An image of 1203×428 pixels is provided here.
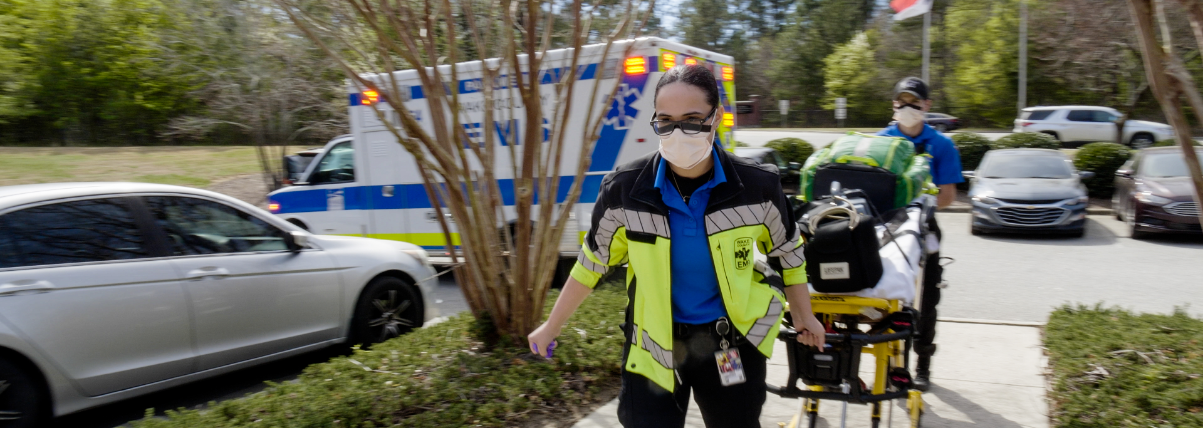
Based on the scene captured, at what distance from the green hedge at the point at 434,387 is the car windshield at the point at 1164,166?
35.6 ft

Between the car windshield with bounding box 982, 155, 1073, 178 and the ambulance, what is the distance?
666 centimetres

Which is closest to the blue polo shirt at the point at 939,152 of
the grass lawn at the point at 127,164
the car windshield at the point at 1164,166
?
the car windshield at the point at 1164,166

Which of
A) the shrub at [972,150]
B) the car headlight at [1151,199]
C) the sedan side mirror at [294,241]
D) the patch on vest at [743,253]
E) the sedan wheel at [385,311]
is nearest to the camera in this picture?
the patch on vest at [743,253]

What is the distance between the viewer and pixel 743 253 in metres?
2.40

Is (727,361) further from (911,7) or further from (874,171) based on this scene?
(911,7)

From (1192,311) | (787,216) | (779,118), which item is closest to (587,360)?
(787,216)

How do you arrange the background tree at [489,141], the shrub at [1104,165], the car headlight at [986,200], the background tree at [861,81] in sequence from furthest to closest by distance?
the background tree at [861,81], the shrub at [1104,165], the car headlight at [986,200], the background tree at [489,141]

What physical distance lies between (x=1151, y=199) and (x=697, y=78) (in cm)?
1209

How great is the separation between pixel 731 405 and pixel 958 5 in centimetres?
4903

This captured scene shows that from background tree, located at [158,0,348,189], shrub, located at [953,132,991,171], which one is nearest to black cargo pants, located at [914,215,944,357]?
background tree, located at [158,0,348,189]

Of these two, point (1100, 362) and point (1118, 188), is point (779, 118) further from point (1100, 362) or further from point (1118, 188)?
point (1100, 362)

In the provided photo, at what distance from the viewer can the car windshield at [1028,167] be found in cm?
1337

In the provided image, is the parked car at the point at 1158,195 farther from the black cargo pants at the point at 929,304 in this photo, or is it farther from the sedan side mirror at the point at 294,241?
the sedan side mirror at the point at 294,241

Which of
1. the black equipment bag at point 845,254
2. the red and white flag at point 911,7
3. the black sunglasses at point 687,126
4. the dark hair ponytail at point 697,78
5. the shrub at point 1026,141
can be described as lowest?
the black equipment bag at point 845,254
